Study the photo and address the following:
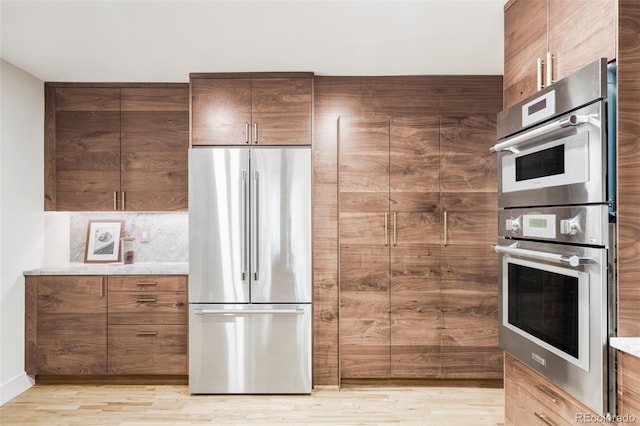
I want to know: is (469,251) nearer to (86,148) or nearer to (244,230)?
(244,230)

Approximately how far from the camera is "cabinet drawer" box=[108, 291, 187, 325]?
373 centimetres

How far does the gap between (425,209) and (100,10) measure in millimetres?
2568

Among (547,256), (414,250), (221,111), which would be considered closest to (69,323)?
(221,111)

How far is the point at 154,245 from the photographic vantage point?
425 cm

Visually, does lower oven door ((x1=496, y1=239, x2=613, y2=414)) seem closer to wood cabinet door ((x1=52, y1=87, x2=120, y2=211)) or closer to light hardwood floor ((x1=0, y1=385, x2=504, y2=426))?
light hardwood floor ((x1=0, y1=385, x2=504, y2=426))

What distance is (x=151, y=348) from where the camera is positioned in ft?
12.3

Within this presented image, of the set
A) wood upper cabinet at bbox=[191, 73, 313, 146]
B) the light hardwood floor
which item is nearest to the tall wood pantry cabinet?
the light hardwood floor

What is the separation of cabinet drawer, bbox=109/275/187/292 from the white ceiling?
1604 mm

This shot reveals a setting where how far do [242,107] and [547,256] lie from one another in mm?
2557

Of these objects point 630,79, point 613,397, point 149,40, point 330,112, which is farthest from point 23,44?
point 613,397

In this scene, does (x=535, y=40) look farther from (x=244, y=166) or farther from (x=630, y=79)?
(x=244, y=166)

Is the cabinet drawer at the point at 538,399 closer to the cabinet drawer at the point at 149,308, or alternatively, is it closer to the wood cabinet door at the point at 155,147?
the cabinet drawer at the point at 149,308

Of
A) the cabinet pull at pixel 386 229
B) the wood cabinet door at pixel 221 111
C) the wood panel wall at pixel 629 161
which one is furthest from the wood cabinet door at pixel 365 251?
the wood panel wall at pixel 629 161

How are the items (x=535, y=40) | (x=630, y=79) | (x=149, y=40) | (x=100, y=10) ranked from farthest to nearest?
(x=149, y=40), (x=100, y=10), (x=535, y=40), (x=630, y=79)
